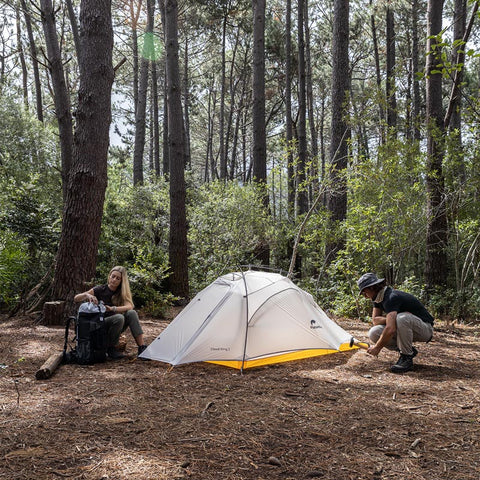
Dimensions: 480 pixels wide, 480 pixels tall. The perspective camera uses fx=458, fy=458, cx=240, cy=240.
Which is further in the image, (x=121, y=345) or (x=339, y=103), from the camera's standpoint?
(x=339, y=103)

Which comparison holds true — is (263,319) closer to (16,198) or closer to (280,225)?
(16,198)

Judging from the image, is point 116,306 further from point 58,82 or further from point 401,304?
point 58,82

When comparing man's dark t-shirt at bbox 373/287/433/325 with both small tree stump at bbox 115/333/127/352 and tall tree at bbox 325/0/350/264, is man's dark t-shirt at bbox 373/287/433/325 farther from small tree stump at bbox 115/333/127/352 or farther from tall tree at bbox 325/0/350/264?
tall tree at bbox 325/0/350/264

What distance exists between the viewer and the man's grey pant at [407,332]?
15.5 ft

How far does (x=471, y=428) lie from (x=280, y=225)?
954 centimetres

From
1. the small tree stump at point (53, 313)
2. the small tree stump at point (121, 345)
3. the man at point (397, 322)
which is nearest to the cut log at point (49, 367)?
the small tree stump at point (121, 345)

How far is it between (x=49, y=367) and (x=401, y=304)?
3.60 meters

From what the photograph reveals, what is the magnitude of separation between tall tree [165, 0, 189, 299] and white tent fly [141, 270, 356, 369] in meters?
3.77

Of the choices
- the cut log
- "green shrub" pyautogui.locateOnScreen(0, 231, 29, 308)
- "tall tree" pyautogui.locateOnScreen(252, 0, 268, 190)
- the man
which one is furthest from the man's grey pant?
"tall tree" pyautogui.locateOnScreen(252, 0, 268, 190)

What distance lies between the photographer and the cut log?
422 centimetres

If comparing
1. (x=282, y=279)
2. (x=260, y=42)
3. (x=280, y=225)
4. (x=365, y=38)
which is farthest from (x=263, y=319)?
(x=365, y=38)

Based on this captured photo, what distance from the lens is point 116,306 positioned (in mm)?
5211

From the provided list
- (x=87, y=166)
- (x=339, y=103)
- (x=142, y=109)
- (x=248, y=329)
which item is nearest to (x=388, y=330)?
(x=248, y=329)

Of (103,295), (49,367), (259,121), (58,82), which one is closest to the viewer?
(49,367)
